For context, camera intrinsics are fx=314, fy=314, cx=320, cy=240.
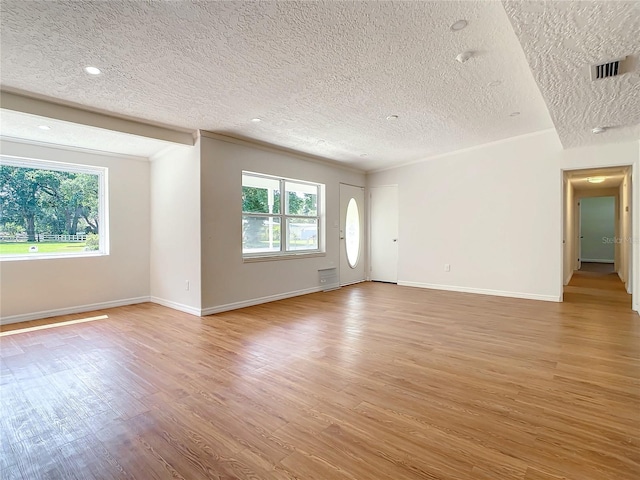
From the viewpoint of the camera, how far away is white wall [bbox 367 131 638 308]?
16.8 ft

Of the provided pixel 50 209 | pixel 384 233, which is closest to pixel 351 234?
pixel 384 233

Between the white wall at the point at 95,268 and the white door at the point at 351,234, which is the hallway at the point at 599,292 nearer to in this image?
the white door at the point at 351,234

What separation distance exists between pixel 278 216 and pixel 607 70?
4427 mm

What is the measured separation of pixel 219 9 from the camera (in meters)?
2.04

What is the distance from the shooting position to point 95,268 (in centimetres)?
491

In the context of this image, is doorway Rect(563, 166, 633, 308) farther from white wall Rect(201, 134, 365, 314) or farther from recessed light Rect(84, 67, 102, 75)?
recessed light Rect(84, 67, 102, 75)

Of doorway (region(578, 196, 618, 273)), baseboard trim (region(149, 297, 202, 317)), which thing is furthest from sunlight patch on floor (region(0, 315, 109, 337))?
doorway (region(578, 196, 618, 273))

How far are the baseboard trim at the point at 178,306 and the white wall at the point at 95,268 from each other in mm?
312

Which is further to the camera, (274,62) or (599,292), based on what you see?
(599,292)

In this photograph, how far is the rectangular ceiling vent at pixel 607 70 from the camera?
2.40 meters

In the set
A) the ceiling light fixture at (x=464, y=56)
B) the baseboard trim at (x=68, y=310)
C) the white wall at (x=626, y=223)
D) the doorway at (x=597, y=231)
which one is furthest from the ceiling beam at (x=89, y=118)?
the doorway at (x=597, y=231)

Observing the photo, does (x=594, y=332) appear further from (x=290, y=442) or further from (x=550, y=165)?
(x=290, y=442)

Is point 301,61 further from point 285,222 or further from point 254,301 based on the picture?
point 254,301

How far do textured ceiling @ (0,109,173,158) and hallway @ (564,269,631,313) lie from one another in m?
6.94
